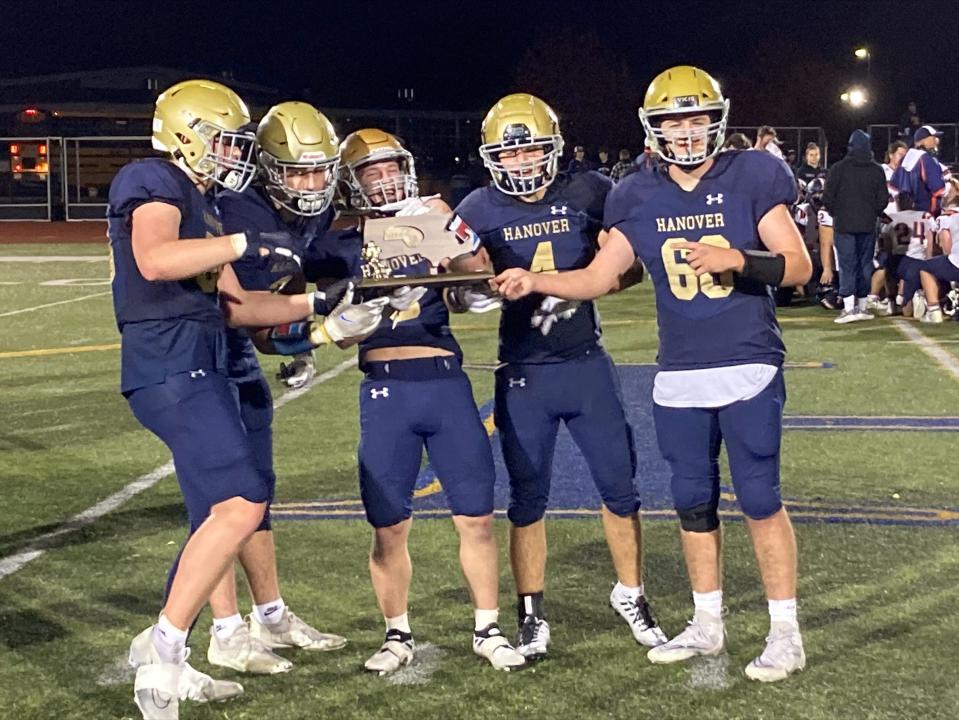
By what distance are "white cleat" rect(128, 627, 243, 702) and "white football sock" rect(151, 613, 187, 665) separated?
2.0 inches

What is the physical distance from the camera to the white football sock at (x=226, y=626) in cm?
434

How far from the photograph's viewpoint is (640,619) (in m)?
4.52

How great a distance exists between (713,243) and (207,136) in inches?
61.4

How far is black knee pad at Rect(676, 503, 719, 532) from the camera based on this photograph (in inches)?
171

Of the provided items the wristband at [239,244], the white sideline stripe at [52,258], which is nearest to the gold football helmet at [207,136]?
the wristband at [239,244]

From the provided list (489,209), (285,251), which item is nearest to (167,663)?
(285,251)

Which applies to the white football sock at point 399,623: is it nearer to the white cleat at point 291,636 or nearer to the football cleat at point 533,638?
the white cleat at point 291,636

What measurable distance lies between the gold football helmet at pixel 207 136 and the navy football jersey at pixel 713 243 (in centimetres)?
122

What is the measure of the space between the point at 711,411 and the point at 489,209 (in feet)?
3.24

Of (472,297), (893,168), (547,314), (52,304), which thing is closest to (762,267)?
(547,314)

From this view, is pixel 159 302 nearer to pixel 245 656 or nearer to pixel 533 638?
pixel 245 656

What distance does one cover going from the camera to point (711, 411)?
4.29 meters

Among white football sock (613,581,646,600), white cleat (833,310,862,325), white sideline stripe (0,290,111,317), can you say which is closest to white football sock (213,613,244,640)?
white football sock (613,581,646,600)

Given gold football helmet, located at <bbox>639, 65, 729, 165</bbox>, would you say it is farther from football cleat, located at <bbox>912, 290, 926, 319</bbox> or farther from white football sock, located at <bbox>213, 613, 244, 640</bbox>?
football cleat, located at <bbox>912, 290, 926, 319</bbox>
